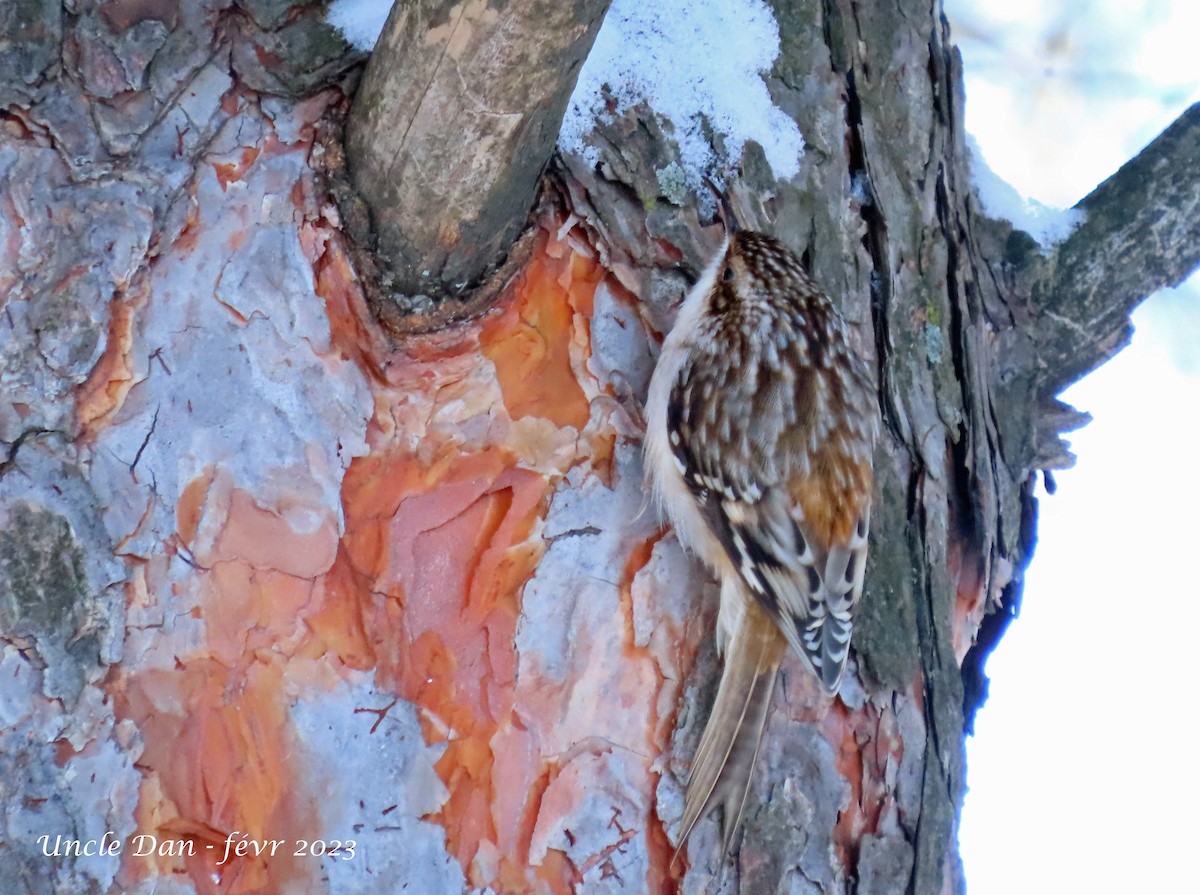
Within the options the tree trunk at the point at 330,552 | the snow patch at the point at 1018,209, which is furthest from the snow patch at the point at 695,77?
the snow patch at the point at 1018,209

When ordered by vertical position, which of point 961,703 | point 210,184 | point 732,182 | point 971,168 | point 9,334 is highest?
point 971,168

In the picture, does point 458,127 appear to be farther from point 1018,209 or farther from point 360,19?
point 1018,209

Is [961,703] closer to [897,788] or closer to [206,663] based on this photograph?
[897,788]

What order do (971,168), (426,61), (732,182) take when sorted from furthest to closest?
(971,168)
(732,182)
(426,61)

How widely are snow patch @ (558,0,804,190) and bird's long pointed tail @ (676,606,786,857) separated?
0.76 meters

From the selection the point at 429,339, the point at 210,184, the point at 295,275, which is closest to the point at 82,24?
the point at 210,184

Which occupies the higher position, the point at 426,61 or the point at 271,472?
the point at 426,61

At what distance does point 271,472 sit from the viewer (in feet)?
5.28

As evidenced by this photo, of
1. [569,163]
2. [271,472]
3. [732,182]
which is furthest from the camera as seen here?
[732,182]

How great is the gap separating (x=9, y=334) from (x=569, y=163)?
81cm

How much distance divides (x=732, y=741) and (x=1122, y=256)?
4.04 feet

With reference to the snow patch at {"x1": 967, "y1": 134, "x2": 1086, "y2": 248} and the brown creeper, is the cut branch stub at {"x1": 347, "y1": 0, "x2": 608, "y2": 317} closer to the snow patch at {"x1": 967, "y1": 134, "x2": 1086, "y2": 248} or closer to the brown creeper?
the brown creeper

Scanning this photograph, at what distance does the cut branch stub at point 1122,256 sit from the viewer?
221 cm

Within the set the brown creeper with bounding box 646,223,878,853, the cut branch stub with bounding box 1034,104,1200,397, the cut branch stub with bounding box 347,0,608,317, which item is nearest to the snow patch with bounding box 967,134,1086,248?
the cut branch stub with bounding box 1034,104,1200,397
